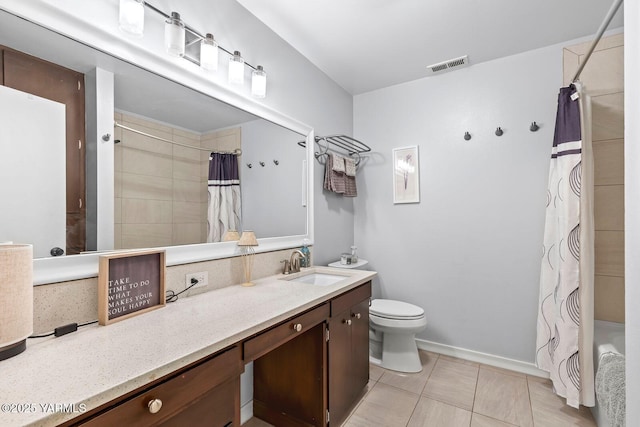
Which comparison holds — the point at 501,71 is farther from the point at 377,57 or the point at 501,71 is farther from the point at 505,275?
the point at 505,275

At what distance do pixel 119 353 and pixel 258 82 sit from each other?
153cm

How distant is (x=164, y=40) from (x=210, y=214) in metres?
0.84

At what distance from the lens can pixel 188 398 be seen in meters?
0.83

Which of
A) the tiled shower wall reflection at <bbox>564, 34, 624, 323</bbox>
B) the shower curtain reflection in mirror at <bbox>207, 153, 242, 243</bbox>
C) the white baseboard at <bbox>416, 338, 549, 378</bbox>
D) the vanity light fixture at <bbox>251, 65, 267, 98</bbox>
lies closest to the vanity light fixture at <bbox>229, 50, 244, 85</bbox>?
the vanity light fixture at <bbox>251, 65, 267, 98</bbox>

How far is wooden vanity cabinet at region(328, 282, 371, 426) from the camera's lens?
5.27 ft

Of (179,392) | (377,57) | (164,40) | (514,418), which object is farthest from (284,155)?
(514,418)

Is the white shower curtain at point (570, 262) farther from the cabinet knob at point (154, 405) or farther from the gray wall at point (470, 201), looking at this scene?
the cabinet knob at point (154, 405)

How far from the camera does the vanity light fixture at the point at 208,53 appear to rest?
146cm

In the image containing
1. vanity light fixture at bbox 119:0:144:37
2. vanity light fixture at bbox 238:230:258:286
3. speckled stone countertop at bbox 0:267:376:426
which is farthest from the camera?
vanity light fixture at bbox 238:230:258:286

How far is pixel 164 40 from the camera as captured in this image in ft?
4.40

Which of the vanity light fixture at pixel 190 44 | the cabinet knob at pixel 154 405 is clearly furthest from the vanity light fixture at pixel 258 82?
the cabinet knob at pixel 154 405

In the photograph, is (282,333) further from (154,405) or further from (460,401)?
(460,401)

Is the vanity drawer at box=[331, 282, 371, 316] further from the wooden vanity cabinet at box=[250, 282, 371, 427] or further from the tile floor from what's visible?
the tile floor

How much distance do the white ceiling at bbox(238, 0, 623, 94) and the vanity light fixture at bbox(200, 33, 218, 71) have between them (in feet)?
1.66
